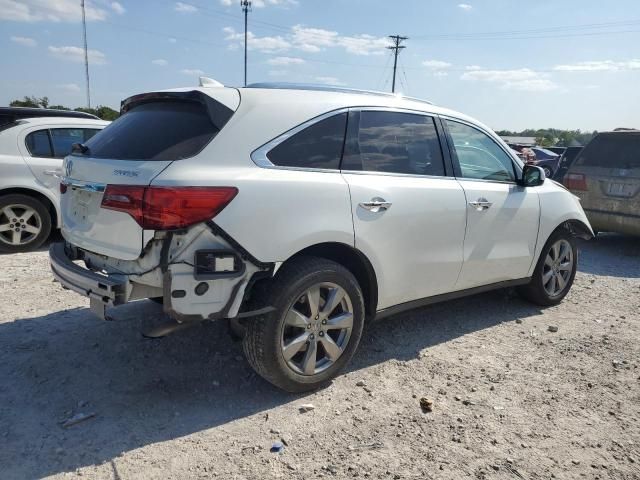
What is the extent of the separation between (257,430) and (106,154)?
6.14 ft

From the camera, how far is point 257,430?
2.99 meters

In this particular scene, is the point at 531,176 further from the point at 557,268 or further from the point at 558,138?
the point at 558,138

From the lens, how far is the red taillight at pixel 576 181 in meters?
8.13

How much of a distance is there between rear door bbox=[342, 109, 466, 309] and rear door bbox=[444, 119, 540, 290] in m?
0.16

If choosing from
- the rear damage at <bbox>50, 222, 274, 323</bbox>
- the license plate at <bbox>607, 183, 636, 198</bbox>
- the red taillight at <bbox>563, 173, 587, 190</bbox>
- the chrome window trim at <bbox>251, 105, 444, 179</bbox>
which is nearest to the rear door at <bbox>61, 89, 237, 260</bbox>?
the rear damage at <bbox>50, 222, 274, 323</bbox>

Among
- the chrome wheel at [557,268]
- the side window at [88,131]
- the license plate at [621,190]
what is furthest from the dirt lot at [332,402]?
→ the license plate at [621,190]

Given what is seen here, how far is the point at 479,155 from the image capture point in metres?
4.44

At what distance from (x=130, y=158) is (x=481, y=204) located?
2.67 meters

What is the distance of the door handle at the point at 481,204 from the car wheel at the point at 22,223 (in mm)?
5337

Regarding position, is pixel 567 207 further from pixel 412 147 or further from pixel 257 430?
pixel 257 430

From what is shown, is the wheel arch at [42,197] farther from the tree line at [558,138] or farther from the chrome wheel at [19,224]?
the tree line at [558,138]

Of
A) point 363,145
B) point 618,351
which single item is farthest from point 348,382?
point 618,351

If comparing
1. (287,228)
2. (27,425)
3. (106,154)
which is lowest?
(27,425)

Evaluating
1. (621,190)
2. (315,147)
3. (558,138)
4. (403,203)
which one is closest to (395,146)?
(403,203)
